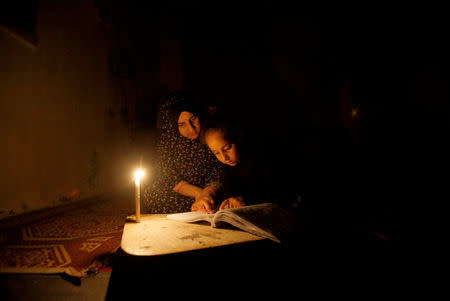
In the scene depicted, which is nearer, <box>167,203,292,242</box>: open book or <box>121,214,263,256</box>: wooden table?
<box>121,214,263,256</box>: wooden table

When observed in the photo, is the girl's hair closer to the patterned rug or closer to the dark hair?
the dark hair

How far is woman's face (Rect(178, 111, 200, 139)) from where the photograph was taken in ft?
5.22

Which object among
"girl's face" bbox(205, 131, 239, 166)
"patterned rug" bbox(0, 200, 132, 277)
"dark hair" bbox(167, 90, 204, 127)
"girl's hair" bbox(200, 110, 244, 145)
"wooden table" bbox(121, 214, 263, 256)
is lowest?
"patterned rug" bbox(0, 200, 132, 277)

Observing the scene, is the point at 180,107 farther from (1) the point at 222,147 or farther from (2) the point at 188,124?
(1) the point at 222,147

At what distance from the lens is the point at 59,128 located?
246 centimetres

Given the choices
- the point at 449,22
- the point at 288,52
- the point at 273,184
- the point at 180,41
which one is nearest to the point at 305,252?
the point at 273,184

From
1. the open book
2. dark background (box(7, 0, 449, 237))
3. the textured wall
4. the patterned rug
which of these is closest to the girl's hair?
dark background (box(7, 0, 449, 237))

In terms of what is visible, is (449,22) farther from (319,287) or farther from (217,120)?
(319,287)

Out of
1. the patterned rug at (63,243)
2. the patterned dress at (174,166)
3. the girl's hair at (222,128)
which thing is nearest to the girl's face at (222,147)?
the girl's hair at (222,128)

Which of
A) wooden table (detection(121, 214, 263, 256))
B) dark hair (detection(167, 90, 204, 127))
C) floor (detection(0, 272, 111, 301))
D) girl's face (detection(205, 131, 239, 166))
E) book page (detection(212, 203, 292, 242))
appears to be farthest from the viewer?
dark hair (detection(167, 90, 204, 127))

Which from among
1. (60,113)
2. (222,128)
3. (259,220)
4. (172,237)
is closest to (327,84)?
(222,128)

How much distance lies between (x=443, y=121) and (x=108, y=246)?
2.26 m

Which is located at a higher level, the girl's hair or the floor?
the girl's hair

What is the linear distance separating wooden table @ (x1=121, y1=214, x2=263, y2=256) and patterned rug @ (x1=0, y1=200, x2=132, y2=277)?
0.48m
